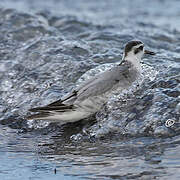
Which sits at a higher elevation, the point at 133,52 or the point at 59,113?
the point at 133,52

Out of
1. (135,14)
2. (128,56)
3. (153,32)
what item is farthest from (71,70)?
(135,14)

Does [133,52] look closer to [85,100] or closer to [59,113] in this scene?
[85,100]

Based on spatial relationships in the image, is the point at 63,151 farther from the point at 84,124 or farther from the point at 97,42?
the point at 97,42

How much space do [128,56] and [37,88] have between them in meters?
1.66

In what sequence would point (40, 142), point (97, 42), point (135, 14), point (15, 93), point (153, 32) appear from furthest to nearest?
point (135, 14)
point (153, 32)
point (97, 42)
point (15, 93)
point (40, 142)

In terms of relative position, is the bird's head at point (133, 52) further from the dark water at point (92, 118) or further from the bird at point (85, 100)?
the bird at point (85, 100)

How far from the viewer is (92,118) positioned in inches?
309

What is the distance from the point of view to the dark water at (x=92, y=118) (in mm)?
6062

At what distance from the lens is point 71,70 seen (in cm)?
980

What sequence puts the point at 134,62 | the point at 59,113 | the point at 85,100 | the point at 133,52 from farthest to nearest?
the point at 133,52, the point at 134,62, the point at 85,100, the point at 59,113

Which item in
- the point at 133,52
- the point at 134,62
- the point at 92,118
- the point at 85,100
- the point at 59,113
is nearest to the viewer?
the point at 59,113

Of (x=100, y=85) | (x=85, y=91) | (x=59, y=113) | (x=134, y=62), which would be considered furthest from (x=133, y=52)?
(x=59, y=113)

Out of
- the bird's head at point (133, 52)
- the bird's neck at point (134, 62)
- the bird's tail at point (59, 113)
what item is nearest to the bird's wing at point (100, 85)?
Answer: the bird's tail at point (59, 113)

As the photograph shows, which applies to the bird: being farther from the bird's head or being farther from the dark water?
the bird's head
